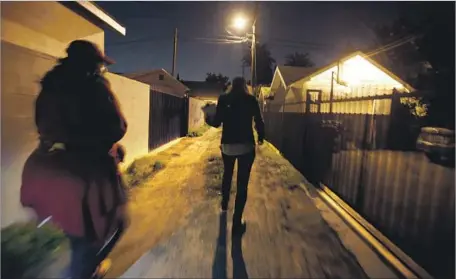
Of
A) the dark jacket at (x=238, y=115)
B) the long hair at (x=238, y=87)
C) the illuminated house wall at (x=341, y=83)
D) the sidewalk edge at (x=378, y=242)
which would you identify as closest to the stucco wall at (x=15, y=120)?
the dark jacket at (x=238, y=115)

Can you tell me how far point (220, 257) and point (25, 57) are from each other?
9.40 feet

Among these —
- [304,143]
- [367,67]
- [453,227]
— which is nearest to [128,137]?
[304,143]

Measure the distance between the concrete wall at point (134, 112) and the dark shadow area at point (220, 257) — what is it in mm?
3686

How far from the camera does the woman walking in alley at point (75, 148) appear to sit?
7.61 feet

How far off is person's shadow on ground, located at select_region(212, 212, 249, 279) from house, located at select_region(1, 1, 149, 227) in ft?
5.98

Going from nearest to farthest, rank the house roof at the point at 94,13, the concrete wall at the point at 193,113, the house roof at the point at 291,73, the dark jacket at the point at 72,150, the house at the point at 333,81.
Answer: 1. the dark jacket at the point at 72,150
2. the house roof at the point at 94,13
3. the house at the point at 333,81
4. the concrete wall at the point at 193,113
5. the house roof at the point at 291,73

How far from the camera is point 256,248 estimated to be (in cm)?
355

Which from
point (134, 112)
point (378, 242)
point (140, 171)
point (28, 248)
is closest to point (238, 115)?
point (378, 242)

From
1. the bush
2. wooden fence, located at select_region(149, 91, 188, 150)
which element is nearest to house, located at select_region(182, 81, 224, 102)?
wooden fence, located at select_region(149, 91, 188, 150)

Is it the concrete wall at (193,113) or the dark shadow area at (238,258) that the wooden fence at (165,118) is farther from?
the dark shadow area at (238,258)

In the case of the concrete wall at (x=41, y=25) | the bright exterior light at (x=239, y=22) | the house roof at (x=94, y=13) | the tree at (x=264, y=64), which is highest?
the tree at (x=264, y=64)

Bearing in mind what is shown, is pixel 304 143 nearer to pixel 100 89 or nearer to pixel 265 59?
pixel 100 89

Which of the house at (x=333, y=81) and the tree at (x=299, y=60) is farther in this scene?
the tree at (x=299, y=60)

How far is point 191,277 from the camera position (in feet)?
9.70
